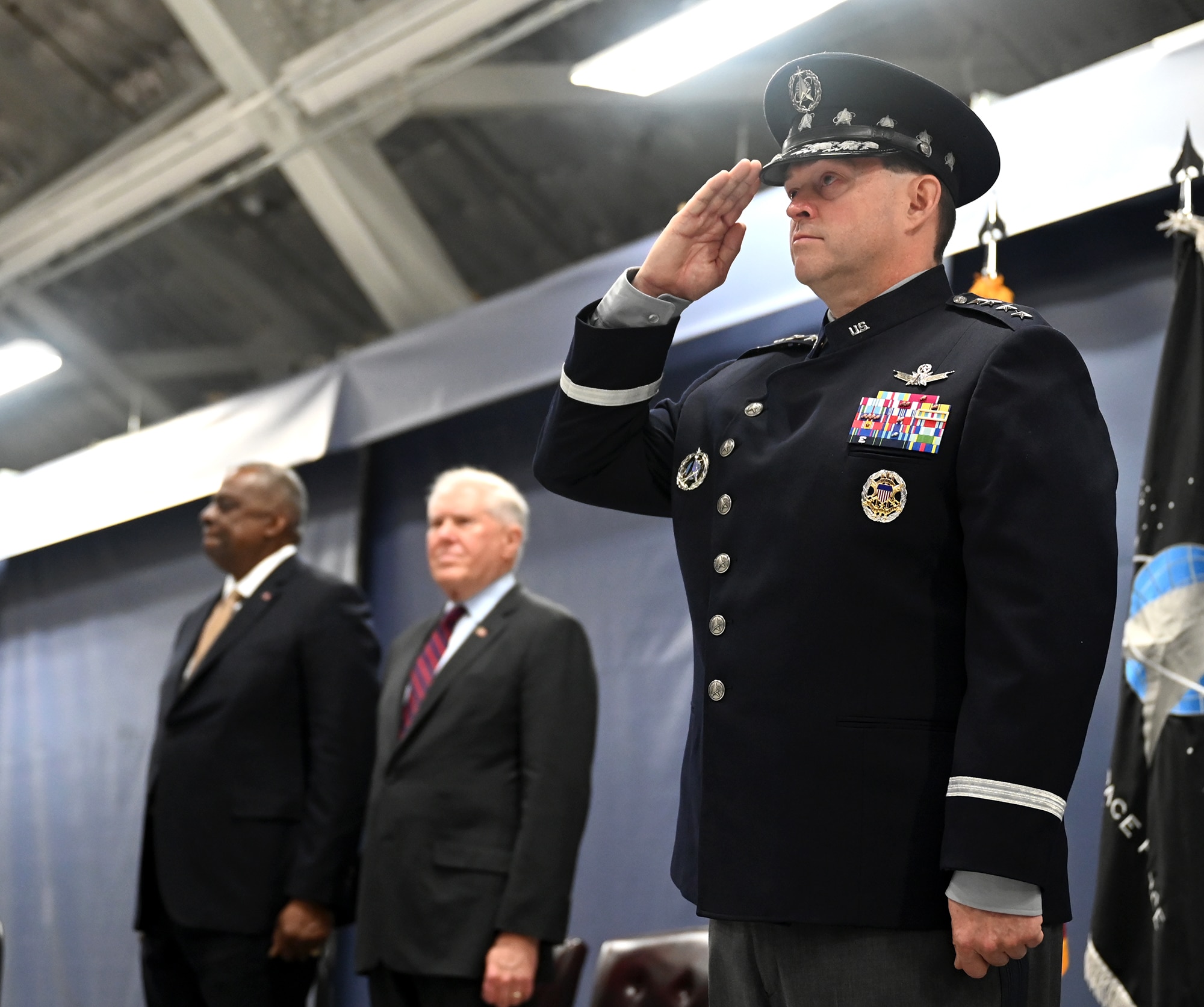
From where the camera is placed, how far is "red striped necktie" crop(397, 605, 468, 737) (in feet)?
9.54

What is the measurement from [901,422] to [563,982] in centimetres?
182

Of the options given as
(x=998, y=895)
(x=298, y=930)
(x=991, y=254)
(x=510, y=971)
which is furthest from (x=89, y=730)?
(x=998, y=895)

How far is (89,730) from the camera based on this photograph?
5.81 metres

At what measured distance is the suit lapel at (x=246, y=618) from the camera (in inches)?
125

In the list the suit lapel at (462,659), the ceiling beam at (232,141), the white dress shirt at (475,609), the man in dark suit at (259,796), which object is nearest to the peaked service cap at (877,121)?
the suit lapel at (462,659)

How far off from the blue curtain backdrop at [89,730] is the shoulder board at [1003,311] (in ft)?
12.0

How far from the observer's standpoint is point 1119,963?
7.62 ft

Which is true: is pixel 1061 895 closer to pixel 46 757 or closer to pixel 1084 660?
pixel 1084 660

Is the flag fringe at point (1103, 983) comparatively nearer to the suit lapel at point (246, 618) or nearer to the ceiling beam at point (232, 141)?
the suit lapel at point (246, 618)

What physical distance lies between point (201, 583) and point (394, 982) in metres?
3.16

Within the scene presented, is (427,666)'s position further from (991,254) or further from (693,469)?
(693,469)

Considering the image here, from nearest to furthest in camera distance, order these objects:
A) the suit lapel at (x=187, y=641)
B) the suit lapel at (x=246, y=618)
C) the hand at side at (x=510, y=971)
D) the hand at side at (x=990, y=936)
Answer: the hand at side at (x=990, y=936) < the hand at side at (x=510, y=971) < the suit lapel at (x=246, y=618) < the suit lapel at (x=187, y=641)

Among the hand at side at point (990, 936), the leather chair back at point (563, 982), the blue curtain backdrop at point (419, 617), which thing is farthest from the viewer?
the blue curtain backdrop at point (419, 617)

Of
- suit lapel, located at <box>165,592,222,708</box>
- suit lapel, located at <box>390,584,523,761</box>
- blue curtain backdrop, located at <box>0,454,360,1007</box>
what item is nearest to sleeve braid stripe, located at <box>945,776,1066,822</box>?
suit lapel, located at <box>390,584,523,761</box>
